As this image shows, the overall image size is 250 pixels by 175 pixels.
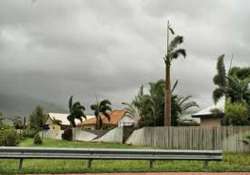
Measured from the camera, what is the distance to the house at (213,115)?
44.6 m

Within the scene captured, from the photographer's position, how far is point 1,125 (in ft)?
127

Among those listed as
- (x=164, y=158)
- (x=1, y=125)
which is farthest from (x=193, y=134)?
(x=164, y=158)

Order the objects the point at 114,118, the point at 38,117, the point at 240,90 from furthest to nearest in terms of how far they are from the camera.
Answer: the point at 38,117 < the point at 114,118 < the point at 240,90

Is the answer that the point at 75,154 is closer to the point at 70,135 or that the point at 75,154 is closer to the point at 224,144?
the point at 224,144

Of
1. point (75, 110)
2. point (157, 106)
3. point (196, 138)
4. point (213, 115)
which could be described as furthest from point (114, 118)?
point (196, 138)

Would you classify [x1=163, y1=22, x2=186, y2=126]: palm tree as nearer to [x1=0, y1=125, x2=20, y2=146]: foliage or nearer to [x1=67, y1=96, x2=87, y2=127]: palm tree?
[x1=0, y1=125, x2=20, y2=146]: foliage

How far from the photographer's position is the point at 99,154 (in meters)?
15.4

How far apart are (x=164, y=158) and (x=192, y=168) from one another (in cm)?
99

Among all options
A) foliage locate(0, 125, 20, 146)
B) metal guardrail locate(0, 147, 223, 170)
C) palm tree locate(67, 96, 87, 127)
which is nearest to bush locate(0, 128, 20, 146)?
foliage locate(0, 125, 20, 146)

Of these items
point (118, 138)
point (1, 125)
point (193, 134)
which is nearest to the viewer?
point (193, 134)

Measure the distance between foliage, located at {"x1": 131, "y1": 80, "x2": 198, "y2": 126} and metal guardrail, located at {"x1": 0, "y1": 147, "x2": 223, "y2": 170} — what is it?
110 ft

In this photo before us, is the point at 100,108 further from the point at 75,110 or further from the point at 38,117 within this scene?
the point at 38,117

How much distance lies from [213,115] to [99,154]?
103 ft

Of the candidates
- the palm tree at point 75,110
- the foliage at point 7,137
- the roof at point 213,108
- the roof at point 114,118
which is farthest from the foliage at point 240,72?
the roof at point 114,118
